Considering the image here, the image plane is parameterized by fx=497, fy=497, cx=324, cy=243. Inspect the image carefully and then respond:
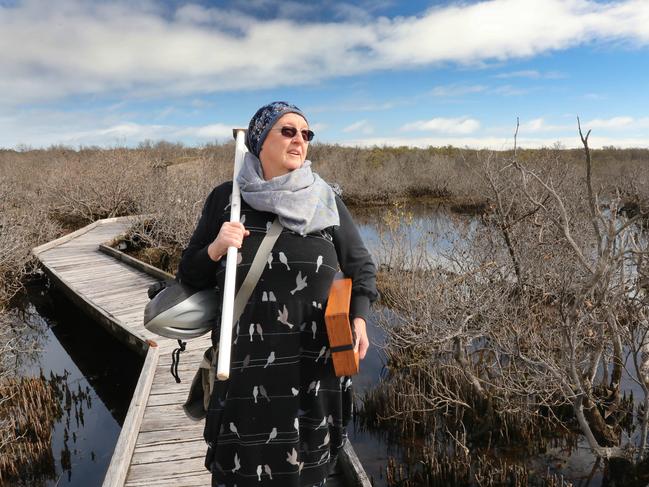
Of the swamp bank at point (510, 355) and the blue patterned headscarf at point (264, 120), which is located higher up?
the blue patterned headscarf at point (264, 120)

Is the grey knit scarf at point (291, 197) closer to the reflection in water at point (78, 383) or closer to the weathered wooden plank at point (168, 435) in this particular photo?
the weathered wooden plank at point (168, 435)

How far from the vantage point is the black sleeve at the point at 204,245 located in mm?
2045

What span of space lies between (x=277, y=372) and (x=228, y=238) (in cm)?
57

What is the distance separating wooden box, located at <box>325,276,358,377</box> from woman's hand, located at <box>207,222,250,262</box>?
16.5 inches

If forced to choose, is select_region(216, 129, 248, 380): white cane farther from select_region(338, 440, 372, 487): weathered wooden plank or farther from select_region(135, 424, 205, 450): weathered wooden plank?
select_region(135, 424, 205, 450): weathered wooden plank

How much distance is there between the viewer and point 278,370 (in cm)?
197

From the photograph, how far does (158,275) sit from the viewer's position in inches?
391

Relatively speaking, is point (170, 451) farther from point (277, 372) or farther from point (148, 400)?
point (277, 372)

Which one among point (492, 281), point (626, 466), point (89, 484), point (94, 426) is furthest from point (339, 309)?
point (94, 426)

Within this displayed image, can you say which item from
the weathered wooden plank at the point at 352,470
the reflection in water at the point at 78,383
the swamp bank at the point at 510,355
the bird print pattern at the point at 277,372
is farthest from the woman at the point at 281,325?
the reflection in water at the point at 78,383

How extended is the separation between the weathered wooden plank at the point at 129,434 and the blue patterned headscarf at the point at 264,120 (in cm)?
283

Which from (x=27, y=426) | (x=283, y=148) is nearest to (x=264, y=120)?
(x=283, y=148)

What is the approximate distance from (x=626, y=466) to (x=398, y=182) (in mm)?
24794

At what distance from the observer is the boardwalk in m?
3.79
